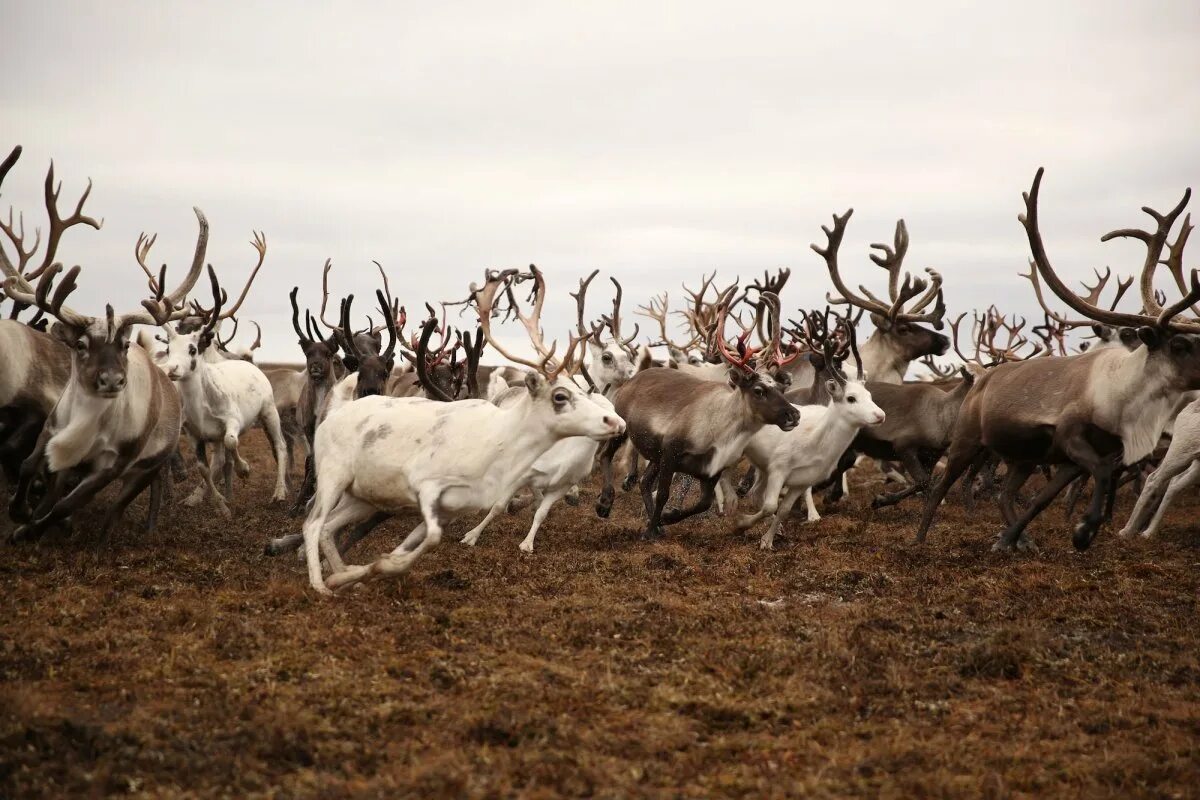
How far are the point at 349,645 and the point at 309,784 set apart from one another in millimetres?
1920

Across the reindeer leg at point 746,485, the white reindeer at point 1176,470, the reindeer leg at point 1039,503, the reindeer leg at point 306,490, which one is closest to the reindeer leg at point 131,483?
the reindeer leg at point 306,490

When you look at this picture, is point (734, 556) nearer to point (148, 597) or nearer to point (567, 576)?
point (567, 576)

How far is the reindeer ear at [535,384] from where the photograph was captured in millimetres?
8016

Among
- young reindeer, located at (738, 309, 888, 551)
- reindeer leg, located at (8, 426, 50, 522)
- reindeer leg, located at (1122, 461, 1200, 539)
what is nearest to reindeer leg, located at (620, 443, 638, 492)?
young reindeer, located at (738, 309, 888, 551)

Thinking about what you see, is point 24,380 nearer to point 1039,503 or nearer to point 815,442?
point 815,442

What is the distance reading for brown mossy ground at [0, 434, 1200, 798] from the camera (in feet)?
15.5

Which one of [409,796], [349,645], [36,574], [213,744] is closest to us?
[409,796]

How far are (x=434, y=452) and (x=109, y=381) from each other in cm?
256

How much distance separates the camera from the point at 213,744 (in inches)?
190

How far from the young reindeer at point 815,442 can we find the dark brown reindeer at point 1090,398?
0.99 metres

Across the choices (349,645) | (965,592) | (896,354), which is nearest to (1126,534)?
(965,592)

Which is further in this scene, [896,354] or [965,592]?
[896,354]

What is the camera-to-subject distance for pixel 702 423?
1111cm

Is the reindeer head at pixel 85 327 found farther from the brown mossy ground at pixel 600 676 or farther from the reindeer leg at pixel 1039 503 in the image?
the reindeer leg at pixel 1039 503
